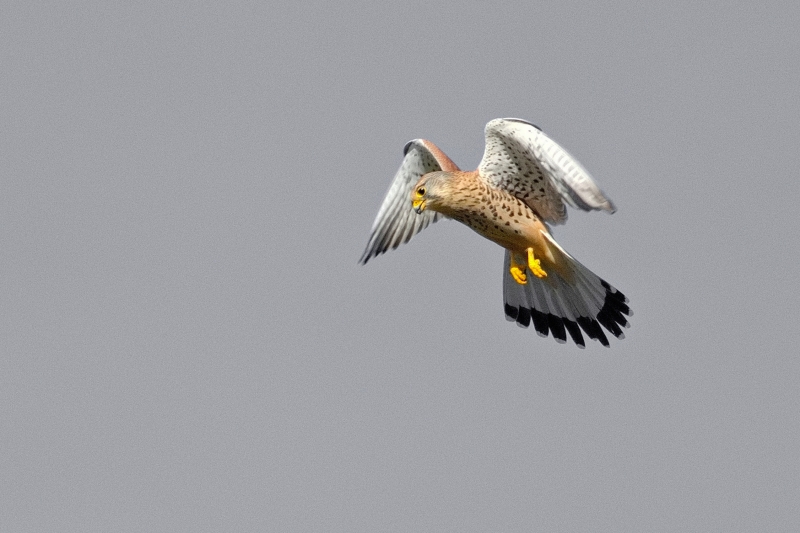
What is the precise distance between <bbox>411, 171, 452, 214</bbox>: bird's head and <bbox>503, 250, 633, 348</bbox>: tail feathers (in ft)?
4.05

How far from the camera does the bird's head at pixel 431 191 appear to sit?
32.5ft

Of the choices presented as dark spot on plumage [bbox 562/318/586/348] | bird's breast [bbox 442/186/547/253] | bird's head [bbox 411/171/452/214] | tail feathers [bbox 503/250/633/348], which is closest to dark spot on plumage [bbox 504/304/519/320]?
tail feathers [bbox 503/250/633/348]

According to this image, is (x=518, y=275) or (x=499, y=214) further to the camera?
(x=518, y=275)

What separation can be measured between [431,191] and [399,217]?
130cm

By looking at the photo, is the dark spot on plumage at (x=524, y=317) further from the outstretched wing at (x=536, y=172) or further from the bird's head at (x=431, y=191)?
the bird's head at (x=431, y=191)

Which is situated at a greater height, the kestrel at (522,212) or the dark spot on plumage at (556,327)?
the kestrel at (522,212)

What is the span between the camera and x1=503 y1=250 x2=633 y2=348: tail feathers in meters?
10.8

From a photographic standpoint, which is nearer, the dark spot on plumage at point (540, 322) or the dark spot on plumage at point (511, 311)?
the dark spot on plumage at point (540, 322)

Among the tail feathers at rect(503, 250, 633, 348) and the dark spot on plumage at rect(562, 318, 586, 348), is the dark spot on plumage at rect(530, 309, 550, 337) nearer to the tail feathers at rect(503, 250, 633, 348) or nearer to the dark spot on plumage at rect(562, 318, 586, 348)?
the tail feathers at rect(503, 250, 633, 348)

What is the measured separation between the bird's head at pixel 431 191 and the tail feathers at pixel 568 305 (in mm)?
1233

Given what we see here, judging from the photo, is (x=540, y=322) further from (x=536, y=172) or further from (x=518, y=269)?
(x=536, y=172)

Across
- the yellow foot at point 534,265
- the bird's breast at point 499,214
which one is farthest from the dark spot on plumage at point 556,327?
the bird's breast at point 499,214

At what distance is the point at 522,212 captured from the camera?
10.1m

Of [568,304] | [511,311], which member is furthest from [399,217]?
[568,304]
